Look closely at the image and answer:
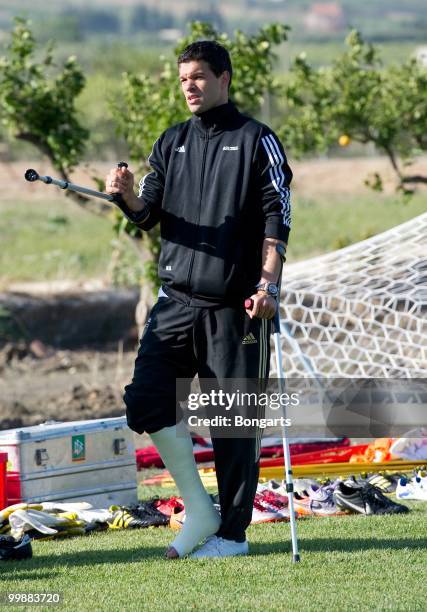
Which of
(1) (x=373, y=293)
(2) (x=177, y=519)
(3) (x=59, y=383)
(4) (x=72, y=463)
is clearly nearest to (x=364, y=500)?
(2) (x=177, y=519)

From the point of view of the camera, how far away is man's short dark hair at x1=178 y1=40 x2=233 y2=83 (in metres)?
6.17

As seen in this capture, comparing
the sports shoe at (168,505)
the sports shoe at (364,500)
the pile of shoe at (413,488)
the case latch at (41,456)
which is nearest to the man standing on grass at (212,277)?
the sports shoe at (168,505)

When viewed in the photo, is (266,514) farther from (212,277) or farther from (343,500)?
(212,277)

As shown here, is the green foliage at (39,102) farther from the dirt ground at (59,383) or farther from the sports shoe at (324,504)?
the sports shoe at (324,504)

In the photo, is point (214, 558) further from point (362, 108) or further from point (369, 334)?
point (362, 108)

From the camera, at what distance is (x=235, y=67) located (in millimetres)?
12969

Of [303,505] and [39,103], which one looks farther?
[39,103]

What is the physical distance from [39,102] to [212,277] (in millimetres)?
7393

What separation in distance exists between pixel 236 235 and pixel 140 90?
7335 mm

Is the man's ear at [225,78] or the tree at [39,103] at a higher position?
the tree at [39,103]

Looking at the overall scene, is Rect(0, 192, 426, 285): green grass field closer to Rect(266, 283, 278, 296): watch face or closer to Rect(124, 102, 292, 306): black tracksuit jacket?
Rect(124, 102, 292, 306): black tracksuit jacket

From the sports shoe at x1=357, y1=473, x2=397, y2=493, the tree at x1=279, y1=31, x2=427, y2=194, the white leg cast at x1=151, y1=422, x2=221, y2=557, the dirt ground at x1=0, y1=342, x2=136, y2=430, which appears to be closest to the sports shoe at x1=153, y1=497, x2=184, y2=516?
the white leg cast at x1=151, y1=422, x2=221, y2=557

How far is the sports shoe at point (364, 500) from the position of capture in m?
7.48

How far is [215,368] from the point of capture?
6.15 metres
